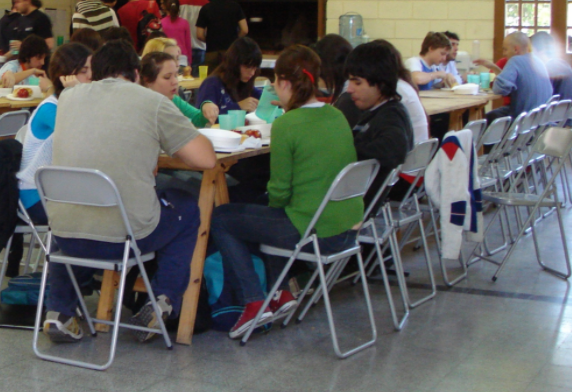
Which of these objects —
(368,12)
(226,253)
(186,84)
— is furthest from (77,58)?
(368,12)

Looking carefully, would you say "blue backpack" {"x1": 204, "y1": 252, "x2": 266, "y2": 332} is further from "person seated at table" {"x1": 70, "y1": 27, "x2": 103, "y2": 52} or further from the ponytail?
"person seated at table" {"x1": 70, "y1": 27, "x2": 103, "y2": 52}

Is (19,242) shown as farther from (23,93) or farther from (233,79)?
(23,93)

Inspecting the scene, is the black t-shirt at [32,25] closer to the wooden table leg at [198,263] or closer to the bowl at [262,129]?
the bowl at [262,129]

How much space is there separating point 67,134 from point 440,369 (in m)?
1.54

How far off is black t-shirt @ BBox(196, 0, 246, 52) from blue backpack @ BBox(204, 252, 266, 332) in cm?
477

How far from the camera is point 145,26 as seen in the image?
25.0 ft

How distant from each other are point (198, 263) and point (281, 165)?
501mm

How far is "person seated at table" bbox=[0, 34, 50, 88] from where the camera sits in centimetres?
528

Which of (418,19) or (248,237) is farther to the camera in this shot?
(418,19)

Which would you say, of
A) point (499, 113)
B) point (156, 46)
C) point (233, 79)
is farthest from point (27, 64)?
point (499, 113)

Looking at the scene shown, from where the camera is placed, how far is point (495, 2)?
8.29 meters

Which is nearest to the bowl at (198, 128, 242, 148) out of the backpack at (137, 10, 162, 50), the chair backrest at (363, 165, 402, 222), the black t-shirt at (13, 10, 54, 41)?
the chair backrest at (363, 165, 402, 222)

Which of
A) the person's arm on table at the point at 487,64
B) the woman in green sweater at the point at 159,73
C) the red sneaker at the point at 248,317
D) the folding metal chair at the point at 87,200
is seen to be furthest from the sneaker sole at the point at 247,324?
the person's arm on table at the point at 487,64

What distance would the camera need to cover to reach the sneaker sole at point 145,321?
2.95m
